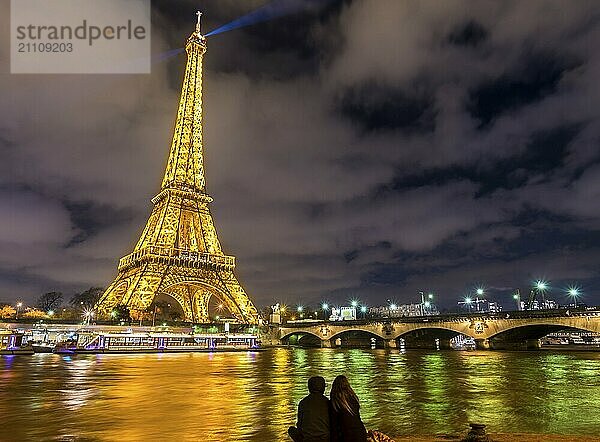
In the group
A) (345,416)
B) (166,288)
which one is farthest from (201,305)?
(345,416)

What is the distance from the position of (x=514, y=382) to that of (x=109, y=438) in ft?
72.3

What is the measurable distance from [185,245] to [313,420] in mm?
90343

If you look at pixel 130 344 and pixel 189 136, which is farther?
pixel 189 136

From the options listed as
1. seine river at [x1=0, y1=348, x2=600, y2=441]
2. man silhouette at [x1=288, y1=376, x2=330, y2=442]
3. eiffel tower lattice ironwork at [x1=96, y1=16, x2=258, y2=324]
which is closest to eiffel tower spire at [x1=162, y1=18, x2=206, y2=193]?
eiffel tower lattice ironwork at [x1=96, y1=16, x2=258, y2=324]

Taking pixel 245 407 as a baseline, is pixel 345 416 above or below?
above

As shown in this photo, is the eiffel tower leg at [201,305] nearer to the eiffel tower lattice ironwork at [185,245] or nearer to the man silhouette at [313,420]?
the eiffel tower lattice ironwork at [185,245]

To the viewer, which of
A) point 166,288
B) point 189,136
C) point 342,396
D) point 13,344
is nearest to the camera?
point 342,396

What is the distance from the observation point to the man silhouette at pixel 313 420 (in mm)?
6504

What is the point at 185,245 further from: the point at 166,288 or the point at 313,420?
the point at 313,420

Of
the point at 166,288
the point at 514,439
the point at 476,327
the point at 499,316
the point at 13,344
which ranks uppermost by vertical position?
the point at 166,288

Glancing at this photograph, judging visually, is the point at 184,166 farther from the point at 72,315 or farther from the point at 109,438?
the point at 109,438

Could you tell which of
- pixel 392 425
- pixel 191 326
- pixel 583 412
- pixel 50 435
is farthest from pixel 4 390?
pixel 191 326

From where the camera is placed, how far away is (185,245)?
93.4m

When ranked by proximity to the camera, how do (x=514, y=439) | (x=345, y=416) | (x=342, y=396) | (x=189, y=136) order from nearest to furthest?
(x=345, y=416) < (x=342, y=396) < (x=514, y=439) < (x=189, y=136)
